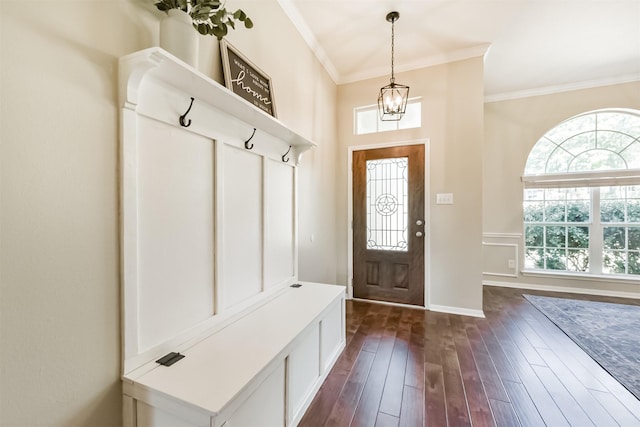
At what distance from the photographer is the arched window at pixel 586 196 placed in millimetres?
3586

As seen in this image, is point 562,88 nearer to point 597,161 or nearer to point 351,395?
point 597,161

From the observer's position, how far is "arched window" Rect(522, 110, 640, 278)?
3586 mm

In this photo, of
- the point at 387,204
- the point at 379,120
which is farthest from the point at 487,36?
the point at 387,204

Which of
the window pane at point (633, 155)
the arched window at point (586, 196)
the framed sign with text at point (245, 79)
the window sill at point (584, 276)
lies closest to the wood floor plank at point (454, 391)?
the framed sign with text at point (245, 79)

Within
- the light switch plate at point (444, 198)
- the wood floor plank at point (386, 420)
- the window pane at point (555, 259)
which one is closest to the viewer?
the wood floor plank at point (386, 420)

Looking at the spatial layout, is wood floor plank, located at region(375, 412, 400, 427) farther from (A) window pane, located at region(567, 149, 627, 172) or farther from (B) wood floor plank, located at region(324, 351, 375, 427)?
(A) window pane, located at region(567, 149, 627, 172)

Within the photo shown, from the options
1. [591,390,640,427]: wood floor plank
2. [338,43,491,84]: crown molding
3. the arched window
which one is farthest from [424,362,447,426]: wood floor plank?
the arched window

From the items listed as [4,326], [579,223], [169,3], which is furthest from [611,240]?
[4,326]

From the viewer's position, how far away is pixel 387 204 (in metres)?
3.29

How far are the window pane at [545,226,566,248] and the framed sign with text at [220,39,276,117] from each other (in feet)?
14.6

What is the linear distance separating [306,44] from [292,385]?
2818 mm

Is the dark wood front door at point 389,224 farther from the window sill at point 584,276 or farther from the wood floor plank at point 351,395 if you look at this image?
the window sill at point 584,276

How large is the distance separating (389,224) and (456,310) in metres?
1.20

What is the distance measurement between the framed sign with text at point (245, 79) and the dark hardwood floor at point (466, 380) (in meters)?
1.89
